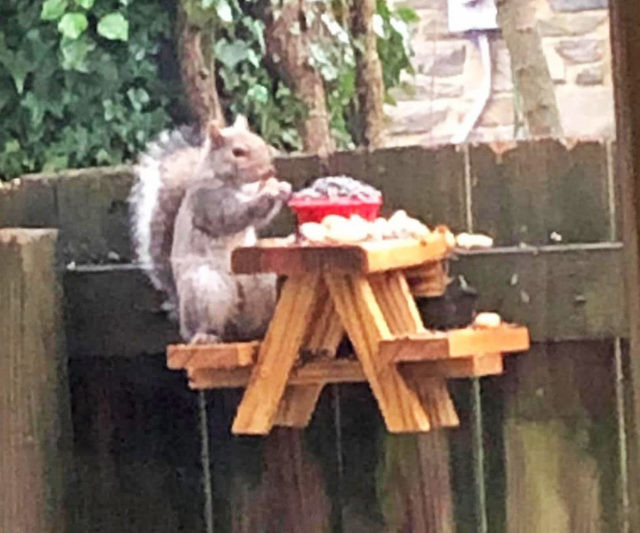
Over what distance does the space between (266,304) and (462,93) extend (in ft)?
0.74

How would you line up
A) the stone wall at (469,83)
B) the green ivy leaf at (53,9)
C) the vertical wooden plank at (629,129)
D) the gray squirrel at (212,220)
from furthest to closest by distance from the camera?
the green ivy leaf at (53,9) < the gray squirrel at (212,220) < the stone wall at (469,83) < the vertical wooden plank at (629,129)

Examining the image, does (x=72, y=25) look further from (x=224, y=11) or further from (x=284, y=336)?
(x=284, y=336)

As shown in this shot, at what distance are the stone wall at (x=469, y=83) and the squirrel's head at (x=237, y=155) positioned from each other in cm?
11

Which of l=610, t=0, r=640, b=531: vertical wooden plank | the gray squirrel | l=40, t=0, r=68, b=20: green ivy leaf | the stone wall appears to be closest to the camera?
l=610, t=0, r=640, b=531: vertical wooden plank

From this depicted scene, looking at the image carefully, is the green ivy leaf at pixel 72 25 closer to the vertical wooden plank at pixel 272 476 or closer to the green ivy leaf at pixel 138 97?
the green ivy leaf at pixel 138 97

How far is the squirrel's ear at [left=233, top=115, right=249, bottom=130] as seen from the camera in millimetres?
1145

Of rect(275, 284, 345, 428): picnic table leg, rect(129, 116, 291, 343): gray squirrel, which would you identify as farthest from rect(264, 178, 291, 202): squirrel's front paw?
rect(275, 284, 345, 428): picnic table leg

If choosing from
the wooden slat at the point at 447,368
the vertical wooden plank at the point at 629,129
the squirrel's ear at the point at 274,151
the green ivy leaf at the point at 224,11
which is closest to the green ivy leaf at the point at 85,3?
the green ivy leaf at the point at 224,11

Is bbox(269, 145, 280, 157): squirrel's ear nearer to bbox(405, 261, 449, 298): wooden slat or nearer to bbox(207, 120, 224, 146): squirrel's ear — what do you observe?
bbox(207, 120, 224, 146): squirrel's ear

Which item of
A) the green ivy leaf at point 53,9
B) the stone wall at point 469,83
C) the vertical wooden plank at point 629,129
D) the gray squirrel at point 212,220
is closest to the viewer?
the vertical wooden plank at point 629,129

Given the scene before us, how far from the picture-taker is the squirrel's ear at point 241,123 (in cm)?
114

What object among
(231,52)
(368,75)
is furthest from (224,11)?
(368,75)

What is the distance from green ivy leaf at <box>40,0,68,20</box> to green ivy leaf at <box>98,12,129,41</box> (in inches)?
1.4

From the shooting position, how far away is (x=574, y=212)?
3.66 ft
